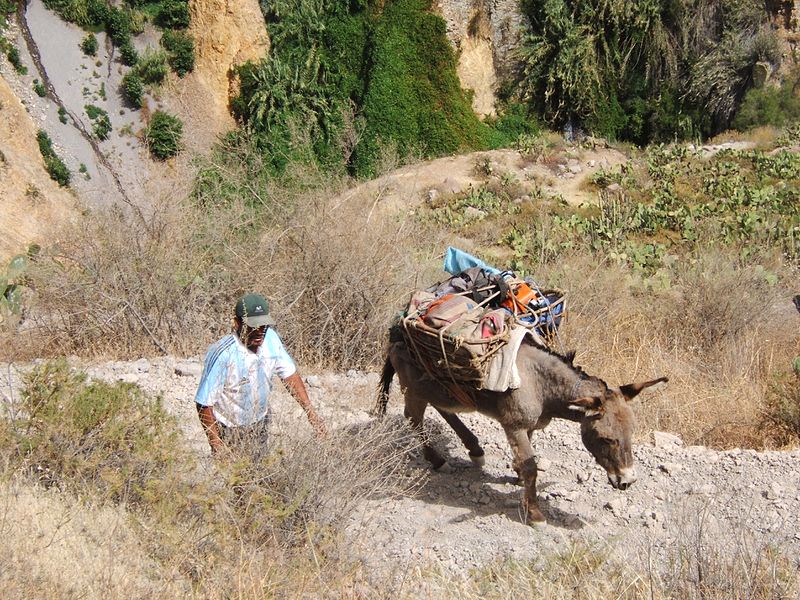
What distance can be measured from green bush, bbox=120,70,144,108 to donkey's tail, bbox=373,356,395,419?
82.5 ft

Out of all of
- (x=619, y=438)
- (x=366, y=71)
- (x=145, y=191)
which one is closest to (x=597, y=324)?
(x=619, y=438)

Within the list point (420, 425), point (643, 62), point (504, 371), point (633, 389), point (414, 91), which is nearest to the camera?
point (633, 389)

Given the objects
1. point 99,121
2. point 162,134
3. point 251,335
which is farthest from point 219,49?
point 251,335

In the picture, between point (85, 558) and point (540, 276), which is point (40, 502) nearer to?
point (85, 558)

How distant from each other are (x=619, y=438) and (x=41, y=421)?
4.02m

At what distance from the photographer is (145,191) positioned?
419 inches

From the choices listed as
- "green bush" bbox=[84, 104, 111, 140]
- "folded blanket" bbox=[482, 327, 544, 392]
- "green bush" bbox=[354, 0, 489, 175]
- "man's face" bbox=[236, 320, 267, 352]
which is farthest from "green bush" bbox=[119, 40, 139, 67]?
"folded blanket" bbox=[482, 327, 544, 392]

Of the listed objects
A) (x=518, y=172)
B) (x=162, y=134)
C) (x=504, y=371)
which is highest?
(x=504, y=371)

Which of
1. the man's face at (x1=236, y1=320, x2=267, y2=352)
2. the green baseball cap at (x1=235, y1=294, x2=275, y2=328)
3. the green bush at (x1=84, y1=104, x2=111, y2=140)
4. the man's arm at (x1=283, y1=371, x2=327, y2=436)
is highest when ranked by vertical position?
the green baseball cap at (x1=235, y1=294, x2=275, y2=328)

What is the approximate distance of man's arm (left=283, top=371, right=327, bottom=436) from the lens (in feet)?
18.0

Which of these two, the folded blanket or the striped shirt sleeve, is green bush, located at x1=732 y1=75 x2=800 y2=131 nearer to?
the folded blanket

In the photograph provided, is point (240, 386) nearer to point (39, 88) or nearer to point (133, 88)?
point (39, 88)

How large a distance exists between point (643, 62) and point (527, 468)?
88.0ft

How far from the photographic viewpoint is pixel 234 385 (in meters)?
5.35
